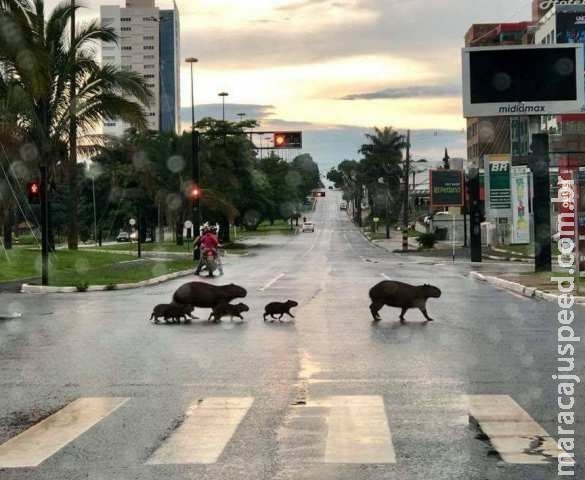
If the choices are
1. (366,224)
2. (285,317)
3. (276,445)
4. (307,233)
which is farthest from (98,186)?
(276,445)

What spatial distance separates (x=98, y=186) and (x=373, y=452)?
3919 inches

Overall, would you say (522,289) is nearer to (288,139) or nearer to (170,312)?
(170,312)

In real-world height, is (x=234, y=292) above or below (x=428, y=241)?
above

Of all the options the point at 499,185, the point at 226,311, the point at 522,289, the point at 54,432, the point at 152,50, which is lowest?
the point at 522,289

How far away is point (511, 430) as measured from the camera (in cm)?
712

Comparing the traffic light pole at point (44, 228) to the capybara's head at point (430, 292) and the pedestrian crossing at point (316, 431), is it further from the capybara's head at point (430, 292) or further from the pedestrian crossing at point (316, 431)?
the pedestrian crossing at point (316, 431)

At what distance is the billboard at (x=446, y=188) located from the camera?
69.9 metres

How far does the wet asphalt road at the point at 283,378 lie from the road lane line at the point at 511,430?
0.12 m

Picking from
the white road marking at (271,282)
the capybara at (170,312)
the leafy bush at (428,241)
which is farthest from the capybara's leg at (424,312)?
the leafy bush at (428,241)

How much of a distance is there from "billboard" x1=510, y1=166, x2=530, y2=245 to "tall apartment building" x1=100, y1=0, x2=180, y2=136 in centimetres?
4138

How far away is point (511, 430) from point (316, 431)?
4.93 ft

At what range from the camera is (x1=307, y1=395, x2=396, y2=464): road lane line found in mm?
6340

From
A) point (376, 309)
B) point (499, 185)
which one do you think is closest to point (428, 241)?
point (499, 185)

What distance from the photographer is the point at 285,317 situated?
640 inches
